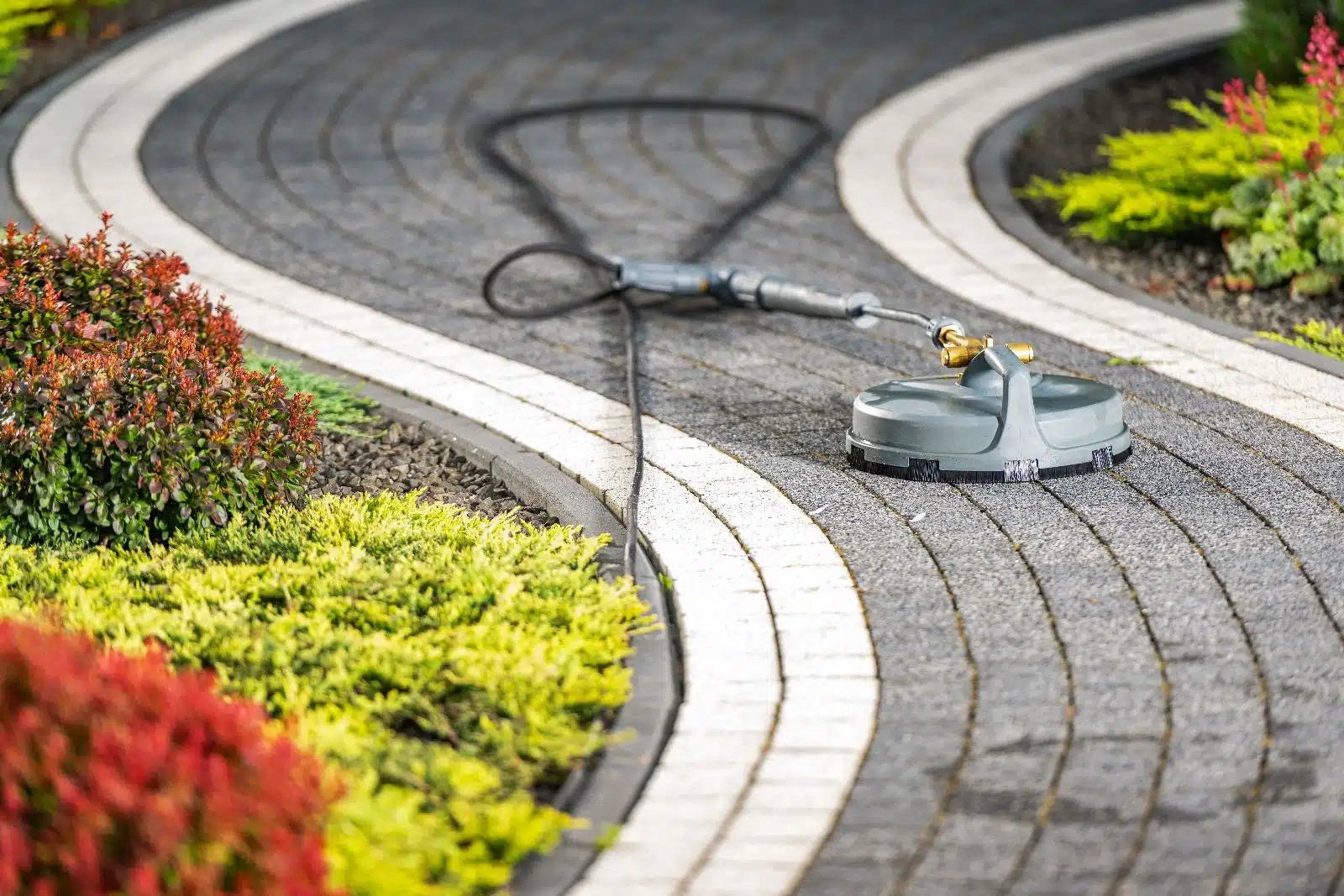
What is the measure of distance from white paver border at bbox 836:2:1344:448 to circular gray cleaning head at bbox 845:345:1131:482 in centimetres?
79

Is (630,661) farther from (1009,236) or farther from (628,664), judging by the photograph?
(1009,236)

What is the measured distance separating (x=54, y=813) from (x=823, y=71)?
327 inches

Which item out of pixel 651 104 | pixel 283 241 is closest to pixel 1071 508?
pixel 283 241

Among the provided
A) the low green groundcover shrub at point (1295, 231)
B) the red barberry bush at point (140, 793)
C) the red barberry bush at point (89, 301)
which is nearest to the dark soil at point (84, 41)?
the red barberry bush at point (89, 301)

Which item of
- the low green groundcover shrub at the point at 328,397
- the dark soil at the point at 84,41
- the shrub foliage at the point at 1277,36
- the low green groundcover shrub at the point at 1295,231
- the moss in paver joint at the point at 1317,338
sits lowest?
the moss in paver joint at the point at 1317,338

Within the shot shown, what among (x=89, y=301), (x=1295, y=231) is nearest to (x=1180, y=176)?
(x=1295, y=231)

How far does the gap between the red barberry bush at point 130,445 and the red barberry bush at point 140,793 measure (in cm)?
142

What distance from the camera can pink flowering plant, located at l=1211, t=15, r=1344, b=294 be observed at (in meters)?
6.37

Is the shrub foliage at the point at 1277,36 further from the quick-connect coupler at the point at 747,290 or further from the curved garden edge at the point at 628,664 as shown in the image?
the curved garden edge at the point at 628,664

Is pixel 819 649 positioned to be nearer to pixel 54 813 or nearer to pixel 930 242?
pixel 54 813

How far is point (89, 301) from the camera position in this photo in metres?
4.71

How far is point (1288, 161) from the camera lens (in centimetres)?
657

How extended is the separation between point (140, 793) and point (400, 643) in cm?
116

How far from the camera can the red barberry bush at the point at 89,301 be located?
176 inches
